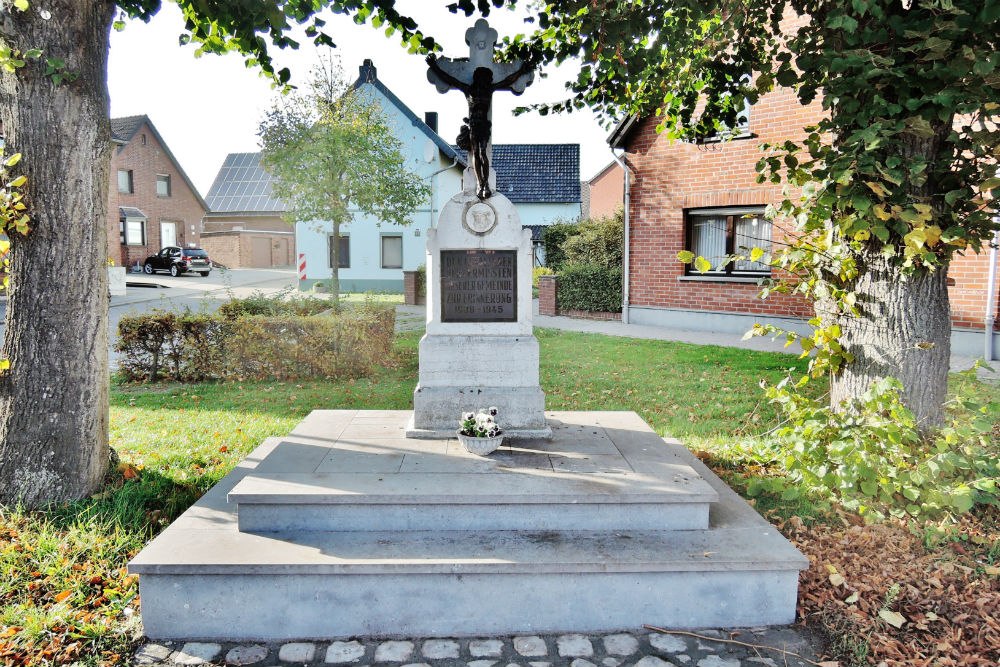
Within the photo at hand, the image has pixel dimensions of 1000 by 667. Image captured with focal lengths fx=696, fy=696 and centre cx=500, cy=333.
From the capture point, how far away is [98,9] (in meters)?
4.81

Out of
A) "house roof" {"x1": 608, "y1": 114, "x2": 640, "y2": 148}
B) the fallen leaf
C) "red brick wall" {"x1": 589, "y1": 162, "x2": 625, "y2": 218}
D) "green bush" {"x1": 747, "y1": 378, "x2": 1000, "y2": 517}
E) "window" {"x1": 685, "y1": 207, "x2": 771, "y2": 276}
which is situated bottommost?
the fallen leaf

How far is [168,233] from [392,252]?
845 inches

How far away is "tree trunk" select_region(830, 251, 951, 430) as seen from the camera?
5023 mm

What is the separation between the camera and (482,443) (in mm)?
4875

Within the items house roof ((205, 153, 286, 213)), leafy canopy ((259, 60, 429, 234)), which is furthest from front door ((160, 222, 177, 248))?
leafy canopy ((259, 60, 429, 234))

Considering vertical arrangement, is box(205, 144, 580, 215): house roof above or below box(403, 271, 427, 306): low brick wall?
above

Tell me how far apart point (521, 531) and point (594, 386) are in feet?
18.1

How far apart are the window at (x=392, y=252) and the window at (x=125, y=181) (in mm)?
19290

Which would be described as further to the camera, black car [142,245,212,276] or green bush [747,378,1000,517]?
black car [142,245,212,276]

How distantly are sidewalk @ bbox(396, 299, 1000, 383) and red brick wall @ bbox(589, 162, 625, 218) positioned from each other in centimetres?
1994

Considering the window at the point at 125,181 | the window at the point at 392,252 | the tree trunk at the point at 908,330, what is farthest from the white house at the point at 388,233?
the tree trunk at the point at 908,330

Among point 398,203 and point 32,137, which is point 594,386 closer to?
point 32,137

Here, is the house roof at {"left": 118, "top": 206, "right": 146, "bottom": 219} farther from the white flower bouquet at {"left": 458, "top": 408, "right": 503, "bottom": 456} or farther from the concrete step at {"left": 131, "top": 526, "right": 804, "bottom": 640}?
the concrete step at {"left": 131, "top": 526, "right": 804, "bottom": 640}

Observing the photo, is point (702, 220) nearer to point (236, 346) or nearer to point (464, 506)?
point (236, 346)
